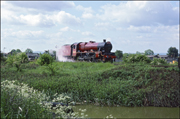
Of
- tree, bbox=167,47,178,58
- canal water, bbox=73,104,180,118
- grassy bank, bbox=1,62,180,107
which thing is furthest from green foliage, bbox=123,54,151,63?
tree, bbox=167,47,178,58

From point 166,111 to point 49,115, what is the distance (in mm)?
6874

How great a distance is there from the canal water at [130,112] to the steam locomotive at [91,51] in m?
14.0

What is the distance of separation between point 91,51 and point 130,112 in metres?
16.8

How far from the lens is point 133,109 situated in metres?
10.2

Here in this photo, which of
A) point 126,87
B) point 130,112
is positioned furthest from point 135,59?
point 130,112

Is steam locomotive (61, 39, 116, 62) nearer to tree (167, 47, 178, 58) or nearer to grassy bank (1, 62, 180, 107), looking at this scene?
grassy bank (1, 62, 180, 107)

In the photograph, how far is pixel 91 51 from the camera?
26.1 meters

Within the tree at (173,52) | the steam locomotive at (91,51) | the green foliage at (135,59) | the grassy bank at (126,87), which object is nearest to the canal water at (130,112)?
the grassy bank at (126,87)

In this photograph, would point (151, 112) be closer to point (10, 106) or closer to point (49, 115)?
Answer: point (49, 115)

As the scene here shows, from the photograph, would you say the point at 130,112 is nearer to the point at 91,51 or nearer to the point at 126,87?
the point at 126,87

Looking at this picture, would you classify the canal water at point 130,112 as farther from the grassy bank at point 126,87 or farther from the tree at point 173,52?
the tree at point 173,52

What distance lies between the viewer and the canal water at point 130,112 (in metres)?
9.40

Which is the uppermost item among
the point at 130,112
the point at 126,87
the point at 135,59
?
the point at 135,59

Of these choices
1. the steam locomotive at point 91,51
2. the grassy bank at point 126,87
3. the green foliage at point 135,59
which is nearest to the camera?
the grassy bank at point 126,87
